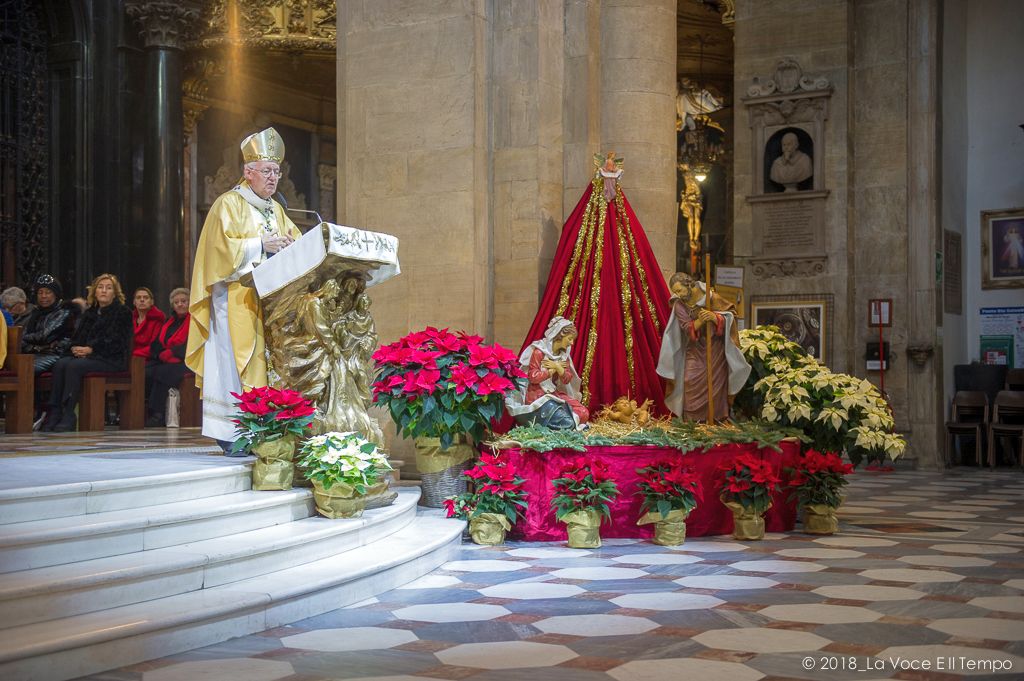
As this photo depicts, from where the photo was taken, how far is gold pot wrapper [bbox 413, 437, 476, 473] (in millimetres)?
7793

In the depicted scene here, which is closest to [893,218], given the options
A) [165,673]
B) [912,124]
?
[912,124]

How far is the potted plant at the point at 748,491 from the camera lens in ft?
24.6

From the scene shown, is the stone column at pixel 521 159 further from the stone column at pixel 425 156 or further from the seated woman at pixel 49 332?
the seated woman at pixel 49 332

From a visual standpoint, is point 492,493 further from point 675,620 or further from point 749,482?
point 675,620

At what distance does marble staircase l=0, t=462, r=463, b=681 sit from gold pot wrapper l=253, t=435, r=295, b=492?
8 cm

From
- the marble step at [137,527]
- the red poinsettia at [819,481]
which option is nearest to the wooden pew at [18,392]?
the marble step at [137,527]

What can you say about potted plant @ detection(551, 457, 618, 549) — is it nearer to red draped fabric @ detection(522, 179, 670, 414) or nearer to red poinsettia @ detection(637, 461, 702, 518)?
red poinsettia @ detection(637, 461, 702, 518)

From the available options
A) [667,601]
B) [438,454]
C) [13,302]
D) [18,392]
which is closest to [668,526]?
[438,454]

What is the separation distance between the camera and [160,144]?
15.9 meters

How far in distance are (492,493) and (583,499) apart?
57 centimetres

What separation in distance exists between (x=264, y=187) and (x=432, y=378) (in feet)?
5.13

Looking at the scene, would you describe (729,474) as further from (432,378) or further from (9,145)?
(9,145)

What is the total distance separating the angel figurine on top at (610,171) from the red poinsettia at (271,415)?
3510 millimetres

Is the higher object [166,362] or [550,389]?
[166,362]
